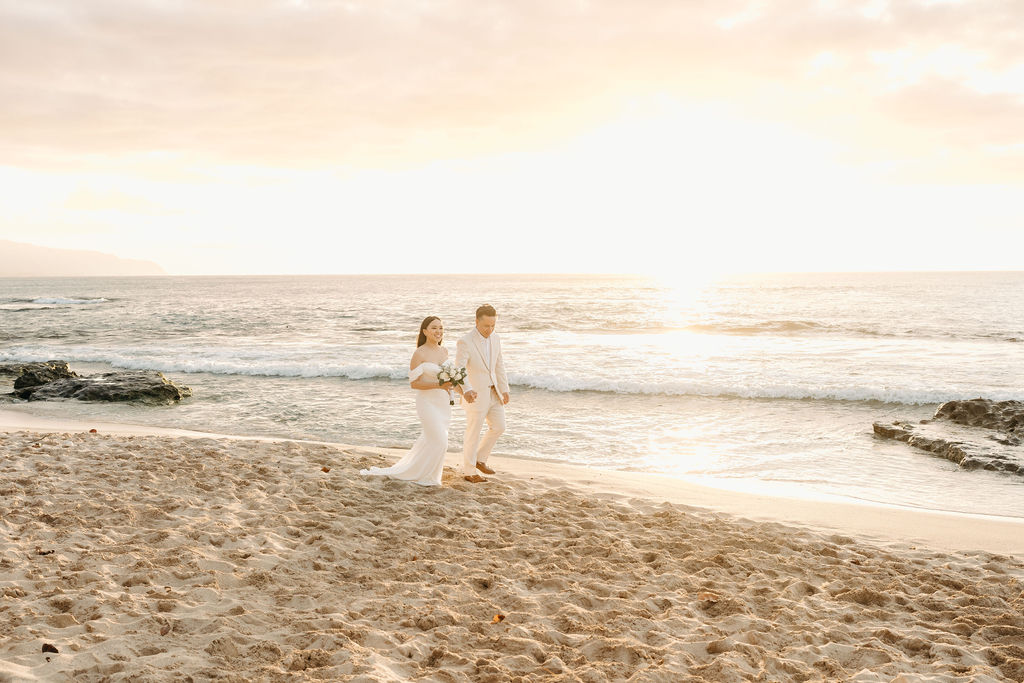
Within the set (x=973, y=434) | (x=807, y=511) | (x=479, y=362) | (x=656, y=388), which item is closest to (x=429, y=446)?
(x=479, y=362)

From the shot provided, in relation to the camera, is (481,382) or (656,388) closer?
(481,382)

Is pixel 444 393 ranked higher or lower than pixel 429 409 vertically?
higher

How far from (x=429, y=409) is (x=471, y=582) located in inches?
118

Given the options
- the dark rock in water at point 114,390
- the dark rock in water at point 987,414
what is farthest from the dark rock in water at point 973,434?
the dark rock in water at point 114,390

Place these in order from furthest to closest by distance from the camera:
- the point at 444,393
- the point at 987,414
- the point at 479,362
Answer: the point at 987,414, the point at 479,362, the point at 444,393

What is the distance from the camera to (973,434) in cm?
1183

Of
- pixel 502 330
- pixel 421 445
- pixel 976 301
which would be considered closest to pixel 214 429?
pixel 421 445

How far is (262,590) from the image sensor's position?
16.4 ft

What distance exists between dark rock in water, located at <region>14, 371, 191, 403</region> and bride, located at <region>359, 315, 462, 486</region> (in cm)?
1020

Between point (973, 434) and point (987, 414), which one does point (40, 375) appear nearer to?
point (973, 434)

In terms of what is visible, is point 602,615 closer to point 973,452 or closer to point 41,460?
point 41,460

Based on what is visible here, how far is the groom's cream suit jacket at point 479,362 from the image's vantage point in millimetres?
8203

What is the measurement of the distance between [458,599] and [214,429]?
30.2ft

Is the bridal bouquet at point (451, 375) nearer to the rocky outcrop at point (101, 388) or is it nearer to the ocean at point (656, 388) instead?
the ocean at point (656, 388)
